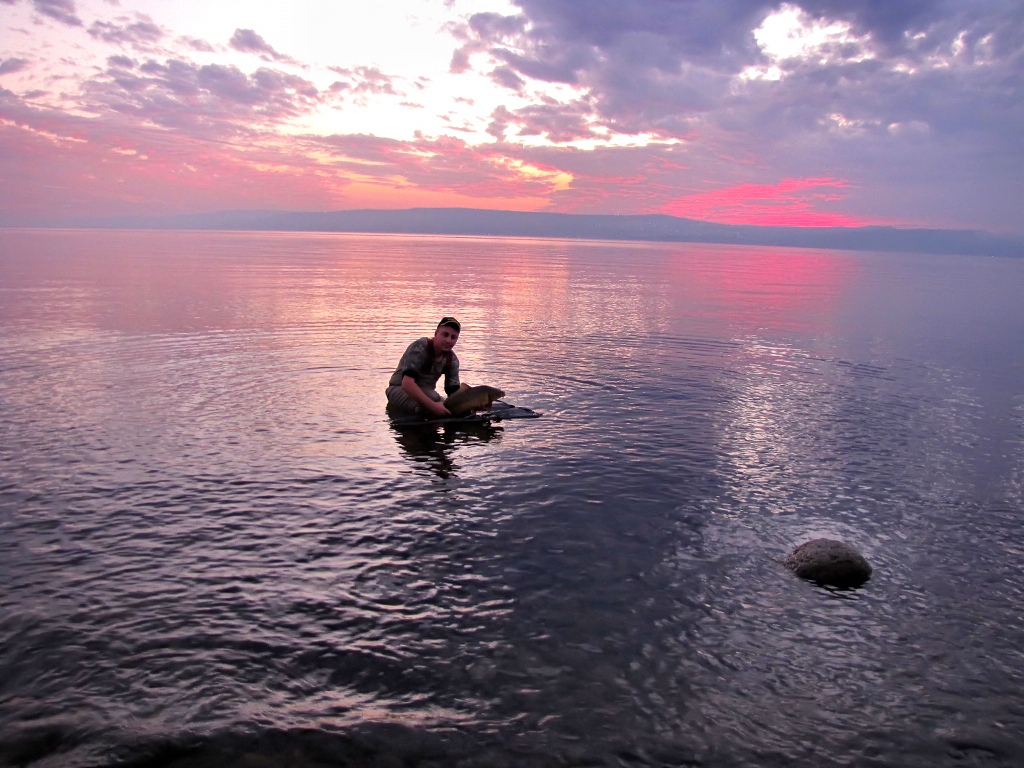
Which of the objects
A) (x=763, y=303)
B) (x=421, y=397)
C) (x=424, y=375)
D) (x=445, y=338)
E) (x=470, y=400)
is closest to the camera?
(x=445, y=338)

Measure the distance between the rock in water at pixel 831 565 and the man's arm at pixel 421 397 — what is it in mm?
9725

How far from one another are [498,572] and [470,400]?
27.8 ft

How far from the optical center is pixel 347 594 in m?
9.62

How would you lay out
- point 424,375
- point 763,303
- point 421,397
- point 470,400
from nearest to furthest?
point 421,397 → point 470,400 → point 424,375 → point 763,303

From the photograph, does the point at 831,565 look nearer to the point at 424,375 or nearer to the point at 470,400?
the point at 470,400

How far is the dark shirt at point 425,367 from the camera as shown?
1814 centimetres

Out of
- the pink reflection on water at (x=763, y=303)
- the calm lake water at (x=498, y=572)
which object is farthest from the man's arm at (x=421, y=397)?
the pink reflection on water at (x=763, y=303)

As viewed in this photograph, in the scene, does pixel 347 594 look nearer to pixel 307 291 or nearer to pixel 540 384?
pixel 540 384

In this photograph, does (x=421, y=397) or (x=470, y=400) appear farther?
(x=470, y=400)

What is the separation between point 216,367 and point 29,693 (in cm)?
1723

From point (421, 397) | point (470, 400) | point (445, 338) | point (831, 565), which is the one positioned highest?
point (445, 338)

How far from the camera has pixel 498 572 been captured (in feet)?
34.3

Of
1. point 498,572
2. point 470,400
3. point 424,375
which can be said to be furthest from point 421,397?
point 498,572

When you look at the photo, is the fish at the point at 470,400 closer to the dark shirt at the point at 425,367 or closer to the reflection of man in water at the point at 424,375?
the reflection of man in water at the point at 424,375
